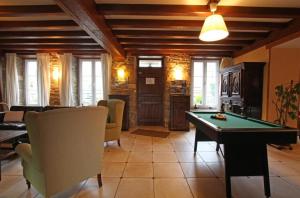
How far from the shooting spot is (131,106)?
21.2 ft

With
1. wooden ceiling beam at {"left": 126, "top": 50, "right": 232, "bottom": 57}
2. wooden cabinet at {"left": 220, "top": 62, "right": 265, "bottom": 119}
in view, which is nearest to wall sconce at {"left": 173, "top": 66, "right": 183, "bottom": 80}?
wooden ceiling beam at {"left": 126, "top": 50, "right": 232, "bottom": 57}

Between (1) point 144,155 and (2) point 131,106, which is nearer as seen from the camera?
(1) point 144,155

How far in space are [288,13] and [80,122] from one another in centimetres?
364

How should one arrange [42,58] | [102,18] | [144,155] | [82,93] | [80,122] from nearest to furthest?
[80,122] < [102,18] < [144,155] < [42,58] < [82,93]

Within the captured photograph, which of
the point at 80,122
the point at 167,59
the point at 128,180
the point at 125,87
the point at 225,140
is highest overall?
the point at 167,59

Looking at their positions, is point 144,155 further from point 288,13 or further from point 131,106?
point 288,13

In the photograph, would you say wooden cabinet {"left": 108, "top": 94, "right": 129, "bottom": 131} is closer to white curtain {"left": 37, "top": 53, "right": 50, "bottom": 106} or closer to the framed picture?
the framed picture

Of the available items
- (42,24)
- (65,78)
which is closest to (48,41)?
(65,78)

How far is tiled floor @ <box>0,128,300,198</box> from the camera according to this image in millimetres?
2410

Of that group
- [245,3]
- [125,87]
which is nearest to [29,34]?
[125,87]

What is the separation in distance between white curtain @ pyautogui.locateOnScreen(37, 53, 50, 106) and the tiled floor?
322cm

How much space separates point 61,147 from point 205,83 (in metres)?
5.56

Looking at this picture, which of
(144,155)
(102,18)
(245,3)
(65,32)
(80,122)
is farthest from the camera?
(65,32)

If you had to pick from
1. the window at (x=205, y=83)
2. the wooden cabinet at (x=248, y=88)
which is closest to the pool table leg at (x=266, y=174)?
the wooden cabinet at (x=248, y=88)
